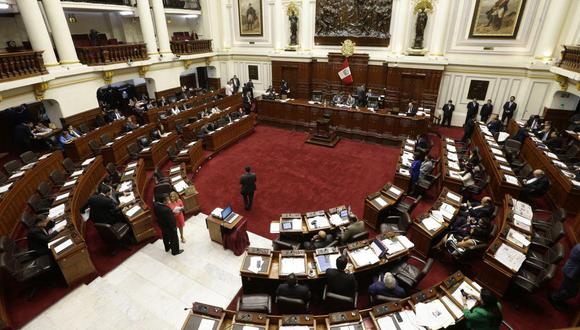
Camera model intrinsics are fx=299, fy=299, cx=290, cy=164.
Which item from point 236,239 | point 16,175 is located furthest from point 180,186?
point 16,175

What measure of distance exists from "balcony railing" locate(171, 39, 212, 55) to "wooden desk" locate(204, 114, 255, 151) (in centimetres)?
652

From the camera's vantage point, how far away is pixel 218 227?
23.0 feet

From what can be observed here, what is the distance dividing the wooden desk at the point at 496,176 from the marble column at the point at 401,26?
7.01 metres

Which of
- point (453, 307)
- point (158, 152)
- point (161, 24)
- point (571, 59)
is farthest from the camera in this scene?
point (161, 24)

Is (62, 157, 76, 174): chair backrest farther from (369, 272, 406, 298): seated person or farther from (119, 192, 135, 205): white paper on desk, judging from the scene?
(369, 272, 406, 298): seated person

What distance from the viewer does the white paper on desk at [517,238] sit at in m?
5.76

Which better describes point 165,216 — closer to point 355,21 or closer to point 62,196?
point 62,196

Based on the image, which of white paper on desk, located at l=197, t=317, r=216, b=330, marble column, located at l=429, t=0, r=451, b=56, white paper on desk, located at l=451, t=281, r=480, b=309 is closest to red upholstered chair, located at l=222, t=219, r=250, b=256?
white paper on desk, located at l=197, t=317, r=216, b=330

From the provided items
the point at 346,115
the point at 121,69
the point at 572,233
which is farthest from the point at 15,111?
the point at 572,233

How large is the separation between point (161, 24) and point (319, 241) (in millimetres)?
14915

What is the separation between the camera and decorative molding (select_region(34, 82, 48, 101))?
10586 millimetres

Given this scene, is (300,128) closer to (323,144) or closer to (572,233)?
(323,144)

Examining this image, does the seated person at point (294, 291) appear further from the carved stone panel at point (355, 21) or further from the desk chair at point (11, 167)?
the carved stone panel at point (355, 21)

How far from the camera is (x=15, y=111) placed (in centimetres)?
1318
